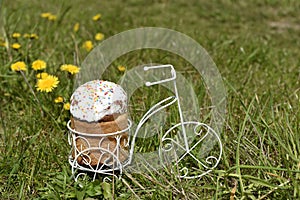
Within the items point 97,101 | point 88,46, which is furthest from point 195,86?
point 97,101

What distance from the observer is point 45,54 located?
270 centimetres

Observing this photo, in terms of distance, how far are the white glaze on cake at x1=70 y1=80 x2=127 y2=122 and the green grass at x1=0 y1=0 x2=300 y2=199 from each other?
24cm

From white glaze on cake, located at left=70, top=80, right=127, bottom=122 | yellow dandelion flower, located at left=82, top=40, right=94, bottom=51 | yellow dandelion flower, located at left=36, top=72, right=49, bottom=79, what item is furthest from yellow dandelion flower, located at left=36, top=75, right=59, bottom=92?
yellow dandelion flower, located at left=82, top=40, right=94, bottom=51

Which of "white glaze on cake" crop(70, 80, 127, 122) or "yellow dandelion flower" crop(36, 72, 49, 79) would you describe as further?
"yellow dandelion flower" crop(36, 72, 49, 79)

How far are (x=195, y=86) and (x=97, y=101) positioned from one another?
33.2 inches

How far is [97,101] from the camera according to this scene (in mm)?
1609

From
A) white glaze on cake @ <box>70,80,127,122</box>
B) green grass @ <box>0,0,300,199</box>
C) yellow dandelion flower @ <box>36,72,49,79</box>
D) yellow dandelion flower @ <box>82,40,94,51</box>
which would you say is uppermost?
white glaze on cake @ <box>70,80,127,122</box>

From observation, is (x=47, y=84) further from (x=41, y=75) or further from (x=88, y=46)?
(x=88, y=46)

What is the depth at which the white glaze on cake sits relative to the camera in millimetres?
1604

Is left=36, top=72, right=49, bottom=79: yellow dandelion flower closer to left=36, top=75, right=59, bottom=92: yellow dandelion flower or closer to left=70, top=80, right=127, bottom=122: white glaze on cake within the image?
left=36, top=75, right=59, bottom=92: yellow dandelion flower

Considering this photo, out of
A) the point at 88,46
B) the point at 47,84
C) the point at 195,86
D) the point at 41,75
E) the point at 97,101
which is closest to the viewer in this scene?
the point at 97,101

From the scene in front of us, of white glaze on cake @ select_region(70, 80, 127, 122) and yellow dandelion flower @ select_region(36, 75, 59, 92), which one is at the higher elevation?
white glaze on cake @ select_region(70, 80, 127, 122)

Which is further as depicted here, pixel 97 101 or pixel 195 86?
pixel 195 86

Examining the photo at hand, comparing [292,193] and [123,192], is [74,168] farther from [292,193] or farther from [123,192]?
[292,193]
